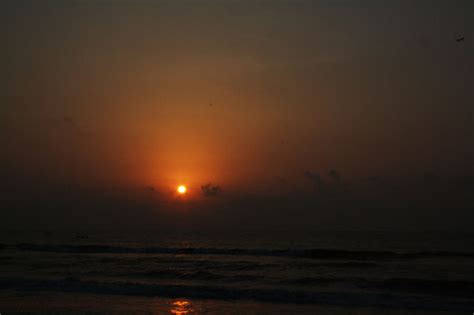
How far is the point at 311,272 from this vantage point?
27656 millimetres

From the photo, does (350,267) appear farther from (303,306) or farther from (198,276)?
(303,306)

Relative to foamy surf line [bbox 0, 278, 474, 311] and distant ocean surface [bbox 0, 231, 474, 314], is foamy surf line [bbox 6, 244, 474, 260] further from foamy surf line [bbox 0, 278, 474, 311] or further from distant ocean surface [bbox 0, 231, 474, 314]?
foamy surf line [bbox 0, 278, 474, 311]

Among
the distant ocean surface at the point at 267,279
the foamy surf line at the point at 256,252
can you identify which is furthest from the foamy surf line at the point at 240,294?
the foamy surf line at the point at 256,252

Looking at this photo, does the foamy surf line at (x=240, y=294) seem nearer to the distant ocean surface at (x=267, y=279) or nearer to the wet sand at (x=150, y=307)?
the distant ocean surface at (x=267, y=279)

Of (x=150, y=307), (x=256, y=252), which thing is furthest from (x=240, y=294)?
(x=256, y=252)

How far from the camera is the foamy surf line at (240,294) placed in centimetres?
1883

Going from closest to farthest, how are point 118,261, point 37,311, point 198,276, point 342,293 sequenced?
point 37,311
point 342,293
point 198,276
point 118,261

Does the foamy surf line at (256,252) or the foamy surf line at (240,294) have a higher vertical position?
the foamy surf line at (256,252)

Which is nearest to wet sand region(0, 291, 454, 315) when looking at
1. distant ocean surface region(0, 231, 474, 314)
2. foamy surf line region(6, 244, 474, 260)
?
distant ocean surface region(0, 231, 474, 314)

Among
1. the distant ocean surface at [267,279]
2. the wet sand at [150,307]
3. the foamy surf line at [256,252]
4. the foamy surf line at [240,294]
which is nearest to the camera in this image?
the wet sand at [150,307]

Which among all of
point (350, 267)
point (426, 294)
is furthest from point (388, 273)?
point (426, 294)

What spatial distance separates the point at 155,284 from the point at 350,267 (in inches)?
470

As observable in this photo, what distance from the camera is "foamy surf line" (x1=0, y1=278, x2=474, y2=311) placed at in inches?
741

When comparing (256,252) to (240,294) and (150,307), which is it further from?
(150,307)
